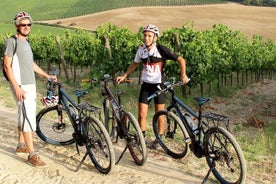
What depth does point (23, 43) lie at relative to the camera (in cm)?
511

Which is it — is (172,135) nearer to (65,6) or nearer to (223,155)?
(223,155)

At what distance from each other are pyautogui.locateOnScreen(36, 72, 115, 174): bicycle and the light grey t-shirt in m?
0.68

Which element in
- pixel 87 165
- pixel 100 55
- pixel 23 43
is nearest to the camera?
pixel 23 43

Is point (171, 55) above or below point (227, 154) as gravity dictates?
above

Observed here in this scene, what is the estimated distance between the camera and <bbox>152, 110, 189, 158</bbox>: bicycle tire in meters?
5.59

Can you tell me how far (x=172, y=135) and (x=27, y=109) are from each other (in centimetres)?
237

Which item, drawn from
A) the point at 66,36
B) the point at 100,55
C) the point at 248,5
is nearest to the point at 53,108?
the point at 100,55

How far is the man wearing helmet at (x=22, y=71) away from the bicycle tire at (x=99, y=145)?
2.61ft

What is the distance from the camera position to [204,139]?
489cm

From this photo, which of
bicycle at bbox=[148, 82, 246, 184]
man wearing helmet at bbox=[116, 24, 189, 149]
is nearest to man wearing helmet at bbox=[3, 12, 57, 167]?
man wearing helmet at bbox=[116, 24, 189, 149]

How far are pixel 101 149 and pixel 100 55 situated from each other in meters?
12.8

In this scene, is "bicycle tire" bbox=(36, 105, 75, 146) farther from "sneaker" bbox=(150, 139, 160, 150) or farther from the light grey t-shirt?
"sneaker" bbox=(150, 139, 160, 150)

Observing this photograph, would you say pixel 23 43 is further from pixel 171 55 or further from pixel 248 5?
pixel 248 5

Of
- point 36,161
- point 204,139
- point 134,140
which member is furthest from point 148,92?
point 36,161
